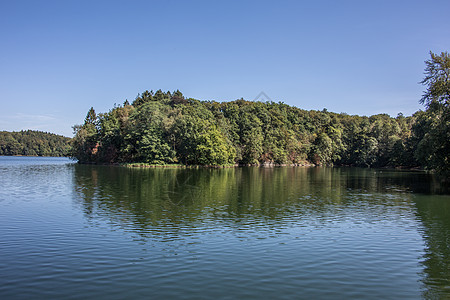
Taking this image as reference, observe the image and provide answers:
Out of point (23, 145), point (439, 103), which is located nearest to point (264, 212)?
point (439, 103)

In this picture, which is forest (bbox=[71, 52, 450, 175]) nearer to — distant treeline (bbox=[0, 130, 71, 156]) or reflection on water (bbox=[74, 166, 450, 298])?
reflection on water (bbox=[74, 166, 450, 298])

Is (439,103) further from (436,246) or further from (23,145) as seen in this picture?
(23,145)

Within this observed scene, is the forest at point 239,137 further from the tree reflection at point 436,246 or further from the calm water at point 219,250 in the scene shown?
the calm water at point 219,250

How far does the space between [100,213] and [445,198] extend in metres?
31.9

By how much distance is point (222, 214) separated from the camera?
22.0 meters

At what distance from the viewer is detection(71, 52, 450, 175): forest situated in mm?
85312

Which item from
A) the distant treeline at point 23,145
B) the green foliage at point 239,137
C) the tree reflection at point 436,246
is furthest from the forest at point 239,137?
the distant treeline at point 23,145

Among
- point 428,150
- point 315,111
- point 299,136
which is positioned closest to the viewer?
point 428,150

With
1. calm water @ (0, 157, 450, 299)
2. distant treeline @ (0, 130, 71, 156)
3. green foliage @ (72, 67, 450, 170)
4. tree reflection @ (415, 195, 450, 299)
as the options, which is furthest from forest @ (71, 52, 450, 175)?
distant treeline @ (0, 130, 71, 156)

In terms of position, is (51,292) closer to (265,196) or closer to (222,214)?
(222,214)

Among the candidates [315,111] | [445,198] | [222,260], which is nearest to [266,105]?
[315,111]

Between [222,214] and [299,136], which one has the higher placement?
[299,136]

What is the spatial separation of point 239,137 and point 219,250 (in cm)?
9723

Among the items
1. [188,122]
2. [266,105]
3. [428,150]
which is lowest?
[428,150]
